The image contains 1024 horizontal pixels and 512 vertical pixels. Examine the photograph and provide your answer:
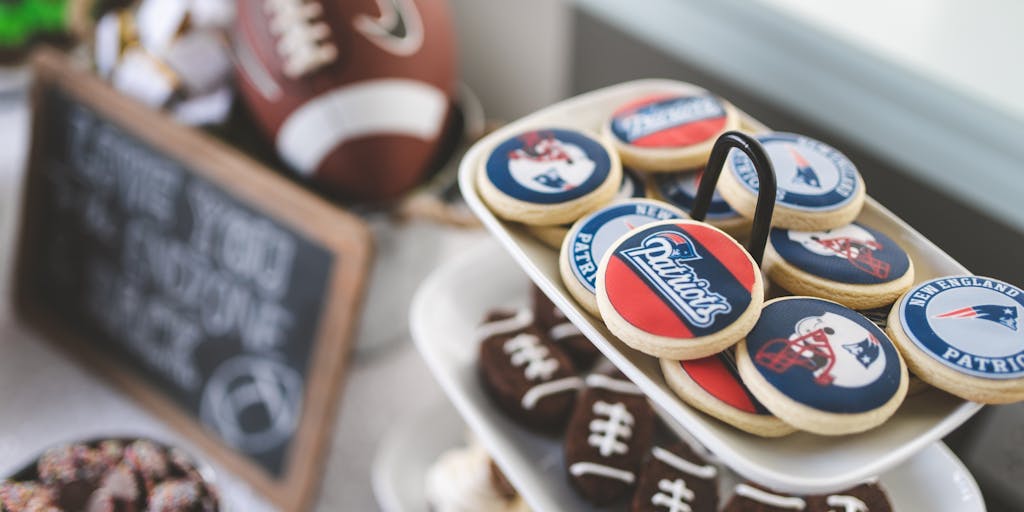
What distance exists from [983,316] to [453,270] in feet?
1.25

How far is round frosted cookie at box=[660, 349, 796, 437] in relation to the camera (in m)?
0.40

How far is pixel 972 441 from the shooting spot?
0.59 m

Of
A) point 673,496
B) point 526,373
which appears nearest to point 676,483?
point 673,496

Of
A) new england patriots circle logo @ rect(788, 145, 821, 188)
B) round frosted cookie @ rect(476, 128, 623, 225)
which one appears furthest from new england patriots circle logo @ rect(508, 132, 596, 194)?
new england patriots circle logo @ rect(788, 145, 821, 188)

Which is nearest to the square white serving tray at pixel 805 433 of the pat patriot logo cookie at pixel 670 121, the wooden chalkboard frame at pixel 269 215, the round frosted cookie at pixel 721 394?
the round frosted cookie at pixel 721 394

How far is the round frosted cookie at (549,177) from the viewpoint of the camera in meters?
0.49

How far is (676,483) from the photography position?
56 centimetres

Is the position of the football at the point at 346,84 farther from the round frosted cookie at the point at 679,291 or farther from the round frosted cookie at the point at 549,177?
the round frosted cookie at the point at 679,291

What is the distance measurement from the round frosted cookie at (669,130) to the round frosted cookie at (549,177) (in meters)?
0.02

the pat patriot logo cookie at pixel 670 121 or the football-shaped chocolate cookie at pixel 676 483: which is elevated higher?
the pat patriot logo cookie at pixel 670 121

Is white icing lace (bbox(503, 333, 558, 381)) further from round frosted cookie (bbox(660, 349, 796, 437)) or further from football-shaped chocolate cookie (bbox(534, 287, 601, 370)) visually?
round frosted cookie (bbox(660, 349, 796, 437))

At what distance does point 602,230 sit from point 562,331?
0.64 feet

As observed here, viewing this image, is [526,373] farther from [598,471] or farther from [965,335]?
[965,335]

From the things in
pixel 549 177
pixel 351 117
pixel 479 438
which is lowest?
pixel 479 438
